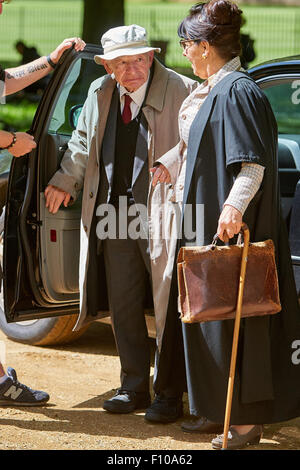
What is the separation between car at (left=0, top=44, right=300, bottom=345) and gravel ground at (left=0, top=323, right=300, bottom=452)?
502 mm

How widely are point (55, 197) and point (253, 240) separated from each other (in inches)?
49.3

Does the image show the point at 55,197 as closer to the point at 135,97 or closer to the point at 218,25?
the point at 135,97

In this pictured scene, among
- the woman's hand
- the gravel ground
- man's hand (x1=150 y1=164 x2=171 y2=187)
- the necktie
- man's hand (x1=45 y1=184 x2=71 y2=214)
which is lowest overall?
the gravel ground

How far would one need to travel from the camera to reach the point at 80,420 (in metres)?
4.75

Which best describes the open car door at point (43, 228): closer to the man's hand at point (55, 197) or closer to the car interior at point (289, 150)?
the man's hand at point (55, 197)

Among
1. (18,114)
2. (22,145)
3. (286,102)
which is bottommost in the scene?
(22,145)

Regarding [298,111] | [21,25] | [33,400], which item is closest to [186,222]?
[33,400]

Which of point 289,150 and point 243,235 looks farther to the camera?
point 289,150

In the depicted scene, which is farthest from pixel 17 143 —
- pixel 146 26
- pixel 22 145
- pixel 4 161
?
pixel 146 26

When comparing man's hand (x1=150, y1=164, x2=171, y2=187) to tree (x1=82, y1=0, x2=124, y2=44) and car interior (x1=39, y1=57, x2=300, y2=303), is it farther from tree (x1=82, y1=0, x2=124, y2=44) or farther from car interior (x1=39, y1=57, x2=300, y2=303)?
tree (x1=82, y1=0, x2=124, y2=44)

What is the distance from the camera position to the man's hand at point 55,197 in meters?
4.83

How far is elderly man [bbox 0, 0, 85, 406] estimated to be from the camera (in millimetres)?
4672

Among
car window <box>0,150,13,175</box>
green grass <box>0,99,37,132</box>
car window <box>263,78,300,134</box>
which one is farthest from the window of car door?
green grass <box>0,99,37,132</box>
